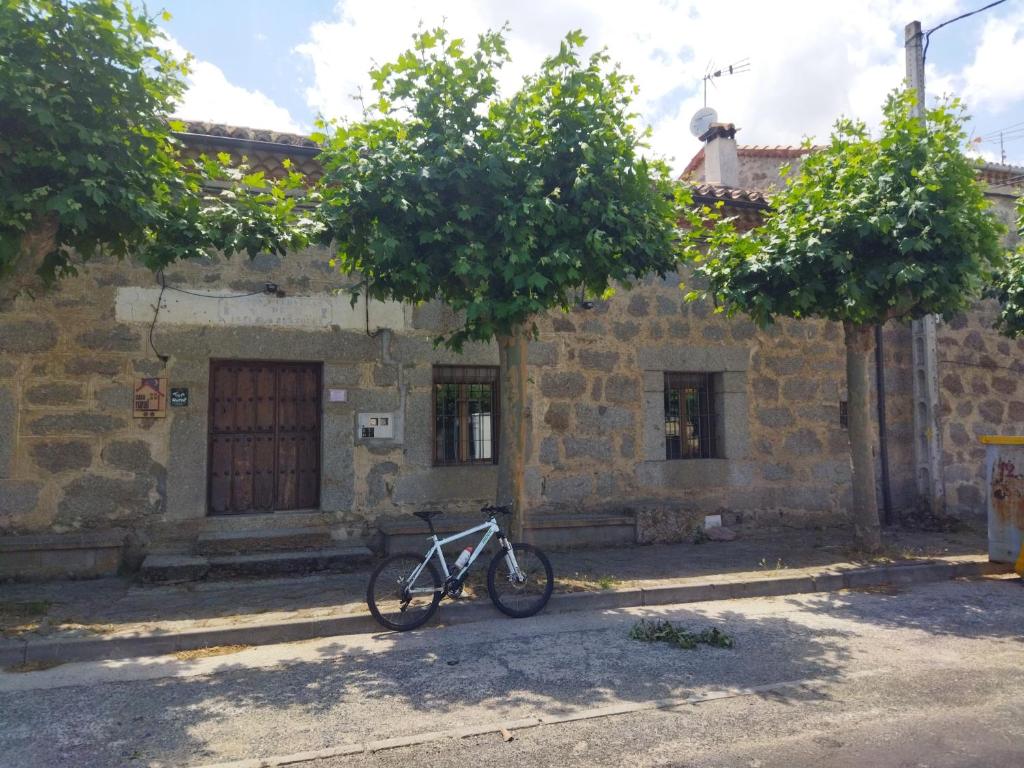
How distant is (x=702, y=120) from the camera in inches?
550

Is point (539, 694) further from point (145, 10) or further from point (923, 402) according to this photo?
point (923, 402)

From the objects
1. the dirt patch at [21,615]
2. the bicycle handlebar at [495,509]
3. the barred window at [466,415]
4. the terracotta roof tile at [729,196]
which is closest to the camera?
the dirt patch at [21,615]

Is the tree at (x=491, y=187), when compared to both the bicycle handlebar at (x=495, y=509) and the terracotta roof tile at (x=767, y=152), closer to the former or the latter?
the bicycle handlebar at (x=495, y=509)

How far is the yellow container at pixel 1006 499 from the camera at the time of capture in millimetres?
7375

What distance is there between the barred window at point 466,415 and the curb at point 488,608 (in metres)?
2.63

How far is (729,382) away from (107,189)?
718 centimetres

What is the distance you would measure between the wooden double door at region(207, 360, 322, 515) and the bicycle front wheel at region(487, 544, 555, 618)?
2.84 m

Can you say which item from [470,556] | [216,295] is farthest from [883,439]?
[216,295]

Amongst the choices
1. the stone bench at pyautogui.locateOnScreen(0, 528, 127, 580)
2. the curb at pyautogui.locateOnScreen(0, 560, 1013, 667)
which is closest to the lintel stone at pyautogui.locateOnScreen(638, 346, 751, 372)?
the curb at pyautogui.locateOnScreen(0, 560, 1013, 667)

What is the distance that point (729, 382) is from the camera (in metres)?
9.33

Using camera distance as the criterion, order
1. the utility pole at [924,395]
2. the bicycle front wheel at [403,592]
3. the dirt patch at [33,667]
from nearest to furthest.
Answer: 1. the dirt patch at [33,667]
2. the bicycle front wheel at [403,592]
3. the utility pole at [924,395]

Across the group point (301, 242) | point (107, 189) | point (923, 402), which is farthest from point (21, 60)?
point (923, 402)

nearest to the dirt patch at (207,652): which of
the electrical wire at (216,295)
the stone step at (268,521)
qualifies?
the stone step at (268,521)

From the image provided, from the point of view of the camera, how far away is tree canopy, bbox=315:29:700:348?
5.71 metres
